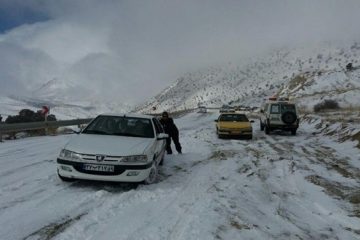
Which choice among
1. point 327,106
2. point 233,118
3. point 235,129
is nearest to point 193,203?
point 235,129

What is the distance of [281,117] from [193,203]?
18610 millimetres

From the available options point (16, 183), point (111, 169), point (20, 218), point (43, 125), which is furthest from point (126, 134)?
point (43, 125)

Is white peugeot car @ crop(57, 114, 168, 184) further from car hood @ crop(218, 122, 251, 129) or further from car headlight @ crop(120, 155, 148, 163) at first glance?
car hood @ crop(218, 122, 251, 129)

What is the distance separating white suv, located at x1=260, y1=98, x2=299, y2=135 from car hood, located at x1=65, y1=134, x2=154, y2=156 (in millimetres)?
16522

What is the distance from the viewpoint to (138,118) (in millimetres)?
11711

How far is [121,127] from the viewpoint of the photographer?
11.2 meters

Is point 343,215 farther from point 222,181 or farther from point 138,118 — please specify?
point 138,118

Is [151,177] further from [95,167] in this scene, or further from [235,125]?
[235,125]

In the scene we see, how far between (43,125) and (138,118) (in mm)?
13307

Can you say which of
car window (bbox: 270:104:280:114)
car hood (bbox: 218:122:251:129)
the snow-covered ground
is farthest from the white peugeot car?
car window (bbox: 270:104:280:114)

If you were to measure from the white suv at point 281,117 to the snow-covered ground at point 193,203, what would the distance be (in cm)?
1191

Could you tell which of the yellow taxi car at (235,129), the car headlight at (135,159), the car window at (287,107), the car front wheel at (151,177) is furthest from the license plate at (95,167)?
the car window at (287,107)

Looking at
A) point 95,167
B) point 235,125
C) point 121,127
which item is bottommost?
point 235,125

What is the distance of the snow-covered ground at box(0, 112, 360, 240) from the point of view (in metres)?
6.61
